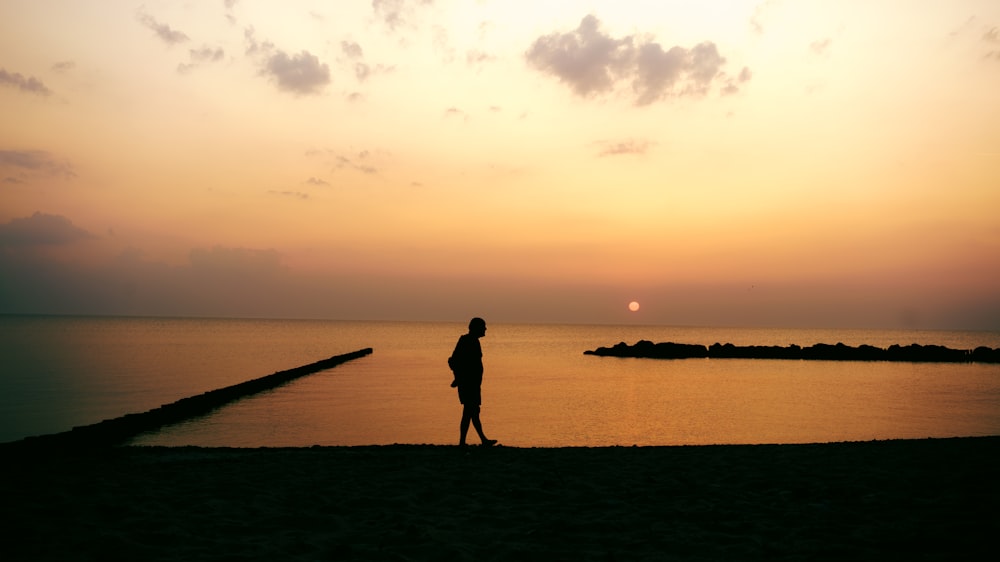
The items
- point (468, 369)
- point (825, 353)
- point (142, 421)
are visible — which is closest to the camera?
point (468, 369)

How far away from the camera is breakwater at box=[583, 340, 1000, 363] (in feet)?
222

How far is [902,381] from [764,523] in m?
39.8

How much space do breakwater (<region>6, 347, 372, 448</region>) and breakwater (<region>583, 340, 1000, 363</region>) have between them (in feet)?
155

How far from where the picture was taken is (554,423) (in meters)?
20.2

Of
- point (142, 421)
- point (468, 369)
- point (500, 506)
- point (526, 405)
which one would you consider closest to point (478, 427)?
point (468, 369)

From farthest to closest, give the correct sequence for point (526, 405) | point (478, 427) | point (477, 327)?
point (526, 405), point (478, 427), point (477, 327)

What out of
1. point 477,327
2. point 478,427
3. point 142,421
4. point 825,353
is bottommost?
point 142,421


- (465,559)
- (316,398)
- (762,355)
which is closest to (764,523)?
(465,559)

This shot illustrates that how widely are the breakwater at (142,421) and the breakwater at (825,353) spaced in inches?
1855

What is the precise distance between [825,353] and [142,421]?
216 feet

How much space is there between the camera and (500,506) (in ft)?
22.8

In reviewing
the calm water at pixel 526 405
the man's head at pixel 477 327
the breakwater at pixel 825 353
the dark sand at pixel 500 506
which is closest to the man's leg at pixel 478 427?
the dark sand at pixel 500 506

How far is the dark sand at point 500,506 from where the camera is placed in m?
5.48

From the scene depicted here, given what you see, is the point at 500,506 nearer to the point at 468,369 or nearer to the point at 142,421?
the point at 468,369
